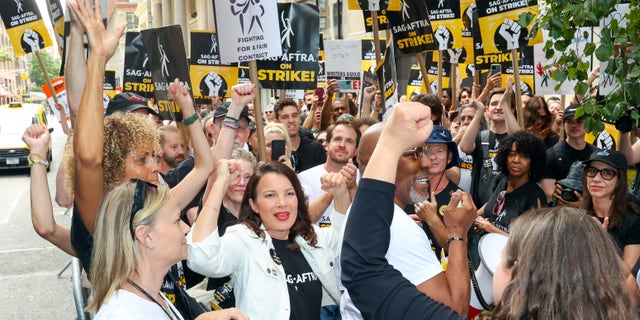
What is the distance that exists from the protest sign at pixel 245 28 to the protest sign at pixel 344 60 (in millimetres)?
5123

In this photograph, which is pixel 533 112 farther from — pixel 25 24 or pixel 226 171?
pixel 25 24

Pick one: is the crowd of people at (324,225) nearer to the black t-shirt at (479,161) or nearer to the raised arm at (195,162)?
the raised arm at (195,162)

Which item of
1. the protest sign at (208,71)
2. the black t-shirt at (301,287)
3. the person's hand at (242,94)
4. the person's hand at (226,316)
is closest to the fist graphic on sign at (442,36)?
the protest sign at (208,71)

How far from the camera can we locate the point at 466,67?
1280 cm

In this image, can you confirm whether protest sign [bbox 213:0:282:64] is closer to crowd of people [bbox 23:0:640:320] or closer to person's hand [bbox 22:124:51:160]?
crowd of people [bbox 23:0:640:320]

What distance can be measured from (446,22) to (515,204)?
174 inches

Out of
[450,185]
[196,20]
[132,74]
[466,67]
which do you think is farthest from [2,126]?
[196,20]

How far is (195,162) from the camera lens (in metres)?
4.36

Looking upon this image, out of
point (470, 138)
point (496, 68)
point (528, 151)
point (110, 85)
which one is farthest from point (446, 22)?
point (110, 85)

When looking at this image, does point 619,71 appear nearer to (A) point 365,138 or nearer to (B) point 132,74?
(A) point 365,138

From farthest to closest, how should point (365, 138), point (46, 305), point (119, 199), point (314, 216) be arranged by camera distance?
1. point (46, 305)
2. point (314, 216)
3. point (365, 138)
4. point (119, 199)

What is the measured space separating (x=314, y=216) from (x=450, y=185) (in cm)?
109

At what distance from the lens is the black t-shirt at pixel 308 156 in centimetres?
806

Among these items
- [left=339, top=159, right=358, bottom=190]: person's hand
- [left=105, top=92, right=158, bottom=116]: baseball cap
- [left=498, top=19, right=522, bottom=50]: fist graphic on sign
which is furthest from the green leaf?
[left=498, top=19, right=522, bottom=50]: fist graphic on sign
